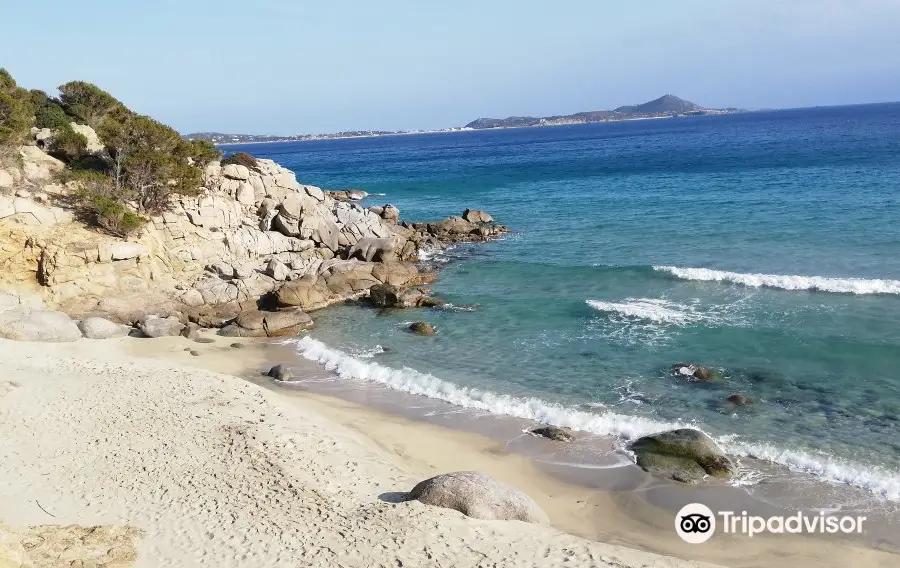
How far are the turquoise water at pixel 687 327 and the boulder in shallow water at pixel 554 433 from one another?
1.84 ft

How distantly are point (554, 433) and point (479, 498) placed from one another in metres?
4.57

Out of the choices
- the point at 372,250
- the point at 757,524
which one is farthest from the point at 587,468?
the point at 372,250

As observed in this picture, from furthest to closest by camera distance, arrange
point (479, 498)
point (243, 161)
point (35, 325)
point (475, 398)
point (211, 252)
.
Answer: point (243, 161) < point (211, 252) < point (35, 325) < point (475, 398) < point (479, 498)

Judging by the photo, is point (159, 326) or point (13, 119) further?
point (13, 119)

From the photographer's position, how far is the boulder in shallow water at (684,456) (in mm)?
13086

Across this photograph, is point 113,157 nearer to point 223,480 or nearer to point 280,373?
point 280,373

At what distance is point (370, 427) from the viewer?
1611 cm

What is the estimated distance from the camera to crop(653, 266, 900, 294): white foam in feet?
76.8

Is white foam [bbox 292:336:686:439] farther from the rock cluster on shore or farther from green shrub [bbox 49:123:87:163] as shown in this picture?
green shrub [bbox 49:123:87:163]

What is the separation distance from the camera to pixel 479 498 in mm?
11102

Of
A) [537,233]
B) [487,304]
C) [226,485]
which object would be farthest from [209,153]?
[226,485]

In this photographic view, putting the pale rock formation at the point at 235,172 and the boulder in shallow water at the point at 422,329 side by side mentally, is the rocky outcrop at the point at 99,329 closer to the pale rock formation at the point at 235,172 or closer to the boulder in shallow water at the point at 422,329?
the boulder in shallow water at the point at 422,329

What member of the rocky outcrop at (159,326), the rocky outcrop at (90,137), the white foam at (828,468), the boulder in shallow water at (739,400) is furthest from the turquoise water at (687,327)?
the rocky outcrop at (90,137)

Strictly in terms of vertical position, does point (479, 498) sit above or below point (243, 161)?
below
